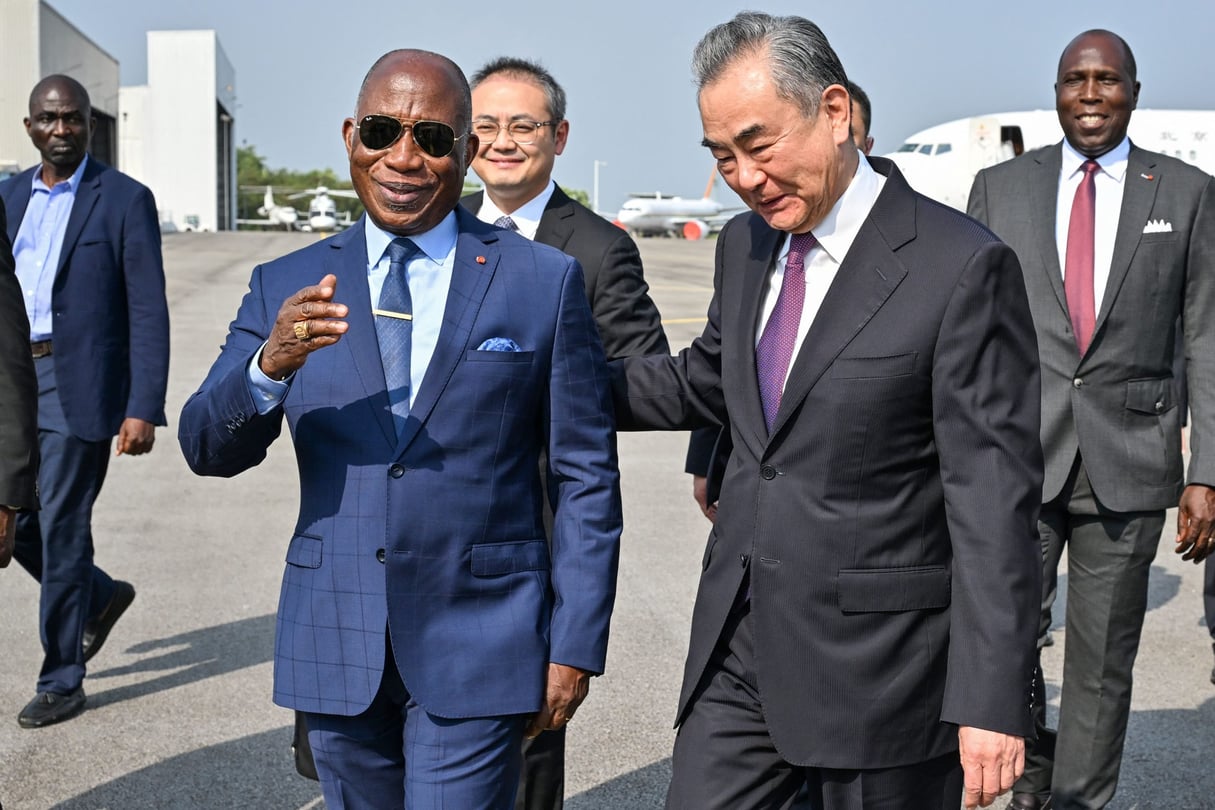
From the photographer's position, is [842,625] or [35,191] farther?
[35,191]

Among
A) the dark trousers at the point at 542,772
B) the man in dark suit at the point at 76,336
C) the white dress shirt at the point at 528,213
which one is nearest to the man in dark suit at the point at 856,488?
the dark trousers at the point at 542,772

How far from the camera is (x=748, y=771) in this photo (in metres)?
3.15

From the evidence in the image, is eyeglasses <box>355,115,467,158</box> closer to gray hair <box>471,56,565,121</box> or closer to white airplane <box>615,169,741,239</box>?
gray hair <box>471,56,565,121</box>

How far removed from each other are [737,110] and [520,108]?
1763mm

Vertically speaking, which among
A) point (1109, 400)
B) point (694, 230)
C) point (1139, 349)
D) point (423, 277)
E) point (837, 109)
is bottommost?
point (694, 230)

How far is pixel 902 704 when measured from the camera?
121 inches

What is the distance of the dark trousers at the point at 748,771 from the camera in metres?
A: 3.12

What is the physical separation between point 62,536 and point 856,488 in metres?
4.19

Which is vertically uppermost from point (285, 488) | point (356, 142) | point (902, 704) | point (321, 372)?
point (356, 142)

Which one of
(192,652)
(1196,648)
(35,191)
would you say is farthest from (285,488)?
(1196,648)

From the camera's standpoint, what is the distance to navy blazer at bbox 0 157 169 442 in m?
6.26

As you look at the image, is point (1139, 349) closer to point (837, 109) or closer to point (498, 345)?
point (837, 109)

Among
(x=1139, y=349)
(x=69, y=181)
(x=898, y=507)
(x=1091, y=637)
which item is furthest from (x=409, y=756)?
(x=69, y=181)

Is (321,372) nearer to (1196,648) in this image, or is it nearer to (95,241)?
(95,241)
